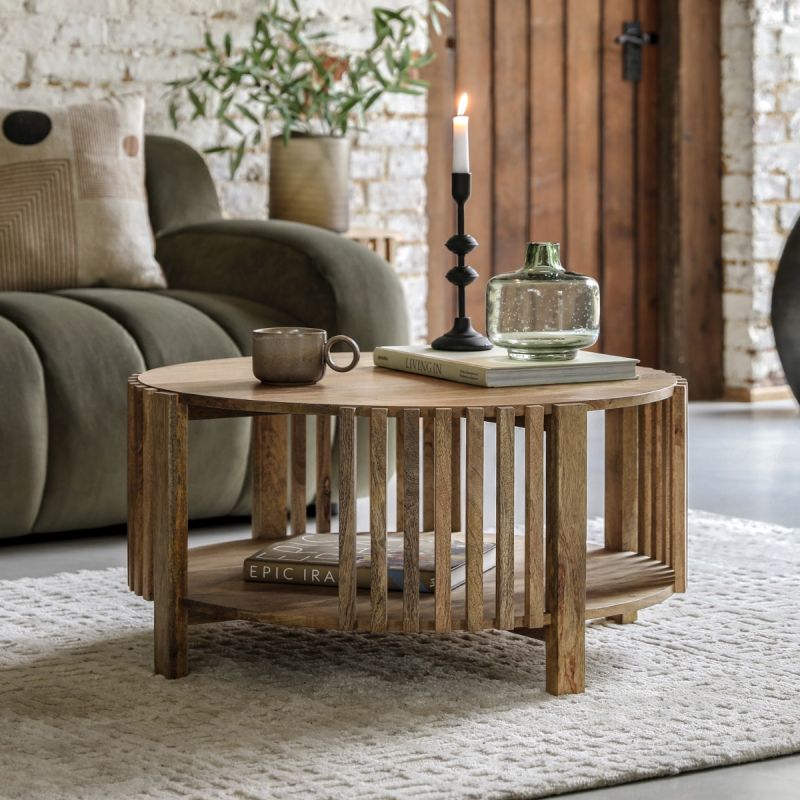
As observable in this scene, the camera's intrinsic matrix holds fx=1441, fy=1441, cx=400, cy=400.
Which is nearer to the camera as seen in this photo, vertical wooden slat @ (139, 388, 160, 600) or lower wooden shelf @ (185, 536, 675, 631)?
lower wooden shelf @ (185, 536, 675, 631)

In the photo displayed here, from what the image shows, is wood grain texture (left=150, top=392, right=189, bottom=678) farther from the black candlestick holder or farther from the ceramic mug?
the black candlestick holder

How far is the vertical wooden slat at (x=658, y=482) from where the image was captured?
2.06m

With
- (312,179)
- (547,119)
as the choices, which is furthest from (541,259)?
(547,119)

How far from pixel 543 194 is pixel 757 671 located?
10.9 ft

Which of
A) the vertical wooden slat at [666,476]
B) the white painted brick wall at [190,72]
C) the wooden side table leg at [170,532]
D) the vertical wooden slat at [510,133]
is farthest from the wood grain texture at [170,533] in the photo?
the vertical wooden slat at [510,133]

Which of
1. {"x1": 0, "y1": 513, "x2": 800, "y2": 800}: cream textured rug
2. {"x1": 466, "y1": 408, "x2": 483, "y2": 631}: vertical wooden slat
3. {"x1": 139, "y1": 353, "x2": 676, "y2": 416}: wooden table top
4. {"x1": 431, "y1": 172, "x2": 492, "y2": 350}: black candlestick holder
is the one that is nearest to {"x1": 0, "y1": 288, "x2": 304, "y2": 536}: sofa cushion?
{"x1": 0, "y1": 513, "x2": 800, "y2": 800}: cream textured rug

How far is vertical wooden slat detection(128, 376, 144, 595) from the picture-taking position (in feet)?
6.61

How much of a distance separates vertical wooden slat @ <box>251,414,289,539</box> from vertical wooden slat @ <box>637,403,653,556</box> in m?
0.58

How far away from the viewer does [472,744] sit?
5.37 ft

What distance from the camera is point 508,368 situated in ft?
6.15

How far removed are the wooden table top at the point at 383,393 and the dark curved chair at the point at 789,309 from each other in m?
1.02

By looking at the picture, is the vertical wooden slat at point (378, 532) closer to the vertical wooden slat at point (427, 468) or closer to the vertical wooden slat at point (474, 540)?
the vertical wooden slat at point (474, 540)

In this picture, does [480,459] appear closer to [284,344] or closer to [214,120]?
[284,344]

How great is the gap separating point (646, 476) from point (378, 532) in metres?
0.53
